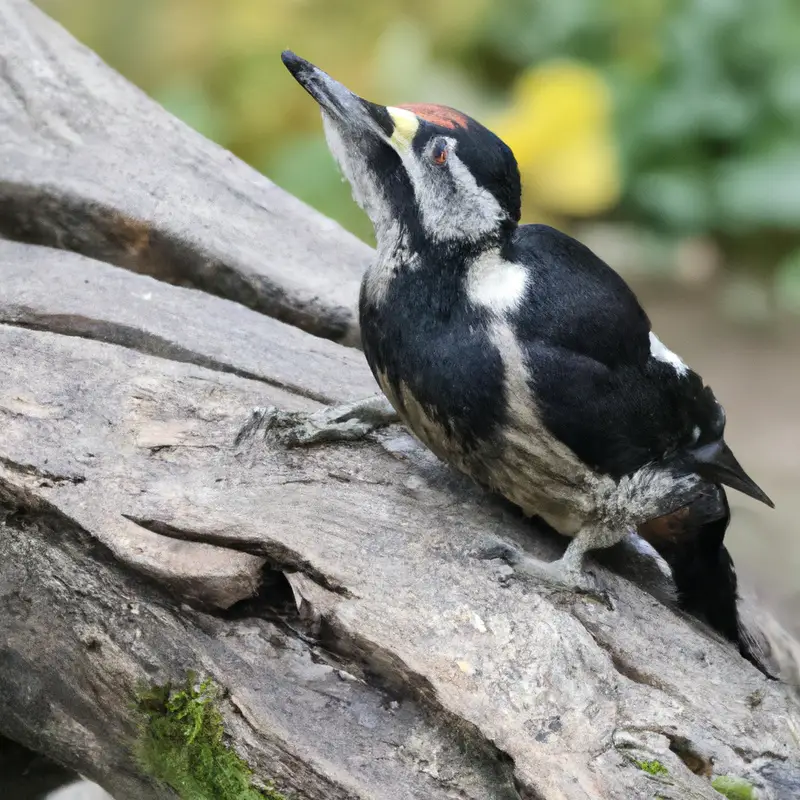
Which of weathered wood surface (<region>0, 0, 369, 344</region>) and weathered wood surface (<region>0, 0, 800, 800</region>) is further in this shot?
weathered wood surface (<region>0, 0, 369, 344</region>)

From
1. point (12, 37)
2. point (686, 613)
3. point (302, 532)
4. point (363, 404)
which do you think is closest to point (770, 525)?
point (686, 613)

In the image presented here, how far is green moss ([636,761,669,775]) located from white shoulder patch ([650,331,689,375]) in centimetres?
68

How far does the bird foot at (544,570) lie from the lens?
1769 mm

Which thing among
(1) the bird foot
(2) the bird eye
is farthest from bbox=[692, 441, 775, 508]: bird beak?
(2) the bird eye

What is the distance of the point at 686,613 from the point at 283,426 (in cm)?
84

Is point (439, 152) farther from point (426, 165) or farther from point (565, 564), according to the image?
point (565, 564)

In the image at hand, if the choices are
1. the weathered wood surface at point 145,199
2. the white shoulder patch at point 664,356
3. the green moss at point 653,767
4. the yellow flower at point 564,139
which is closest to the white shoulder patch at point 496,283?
the white shoulder patch at point 664,356

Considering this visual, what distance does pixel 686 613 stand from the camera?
1939mm

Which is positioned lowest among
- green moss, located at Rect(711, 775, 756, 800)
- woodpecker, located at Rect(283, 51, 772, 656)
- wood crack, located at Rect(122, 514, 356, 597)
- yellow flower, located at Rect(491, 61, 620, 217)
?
wood crack, located at Rect(122, 514, 356, 597)

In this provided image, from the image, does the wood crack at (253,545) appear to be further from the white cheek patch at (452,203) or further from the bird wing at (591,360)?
the white cheek patch at (452,203)

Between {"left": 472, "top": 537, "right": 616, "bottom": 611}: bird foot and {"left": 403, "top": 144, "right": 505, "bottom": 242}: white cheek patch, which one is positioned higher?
{"left": 403, "top": 144, "right": 505, "bottom": 242}: white cheek patch

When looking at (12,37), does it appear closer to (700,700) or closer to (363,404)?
(363,404)

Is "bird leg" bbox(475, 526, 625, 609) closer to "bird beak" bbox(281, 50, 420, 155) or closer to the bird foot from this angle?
the bird foot

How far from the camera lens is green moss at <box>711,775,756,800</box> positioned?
58.9 inches
